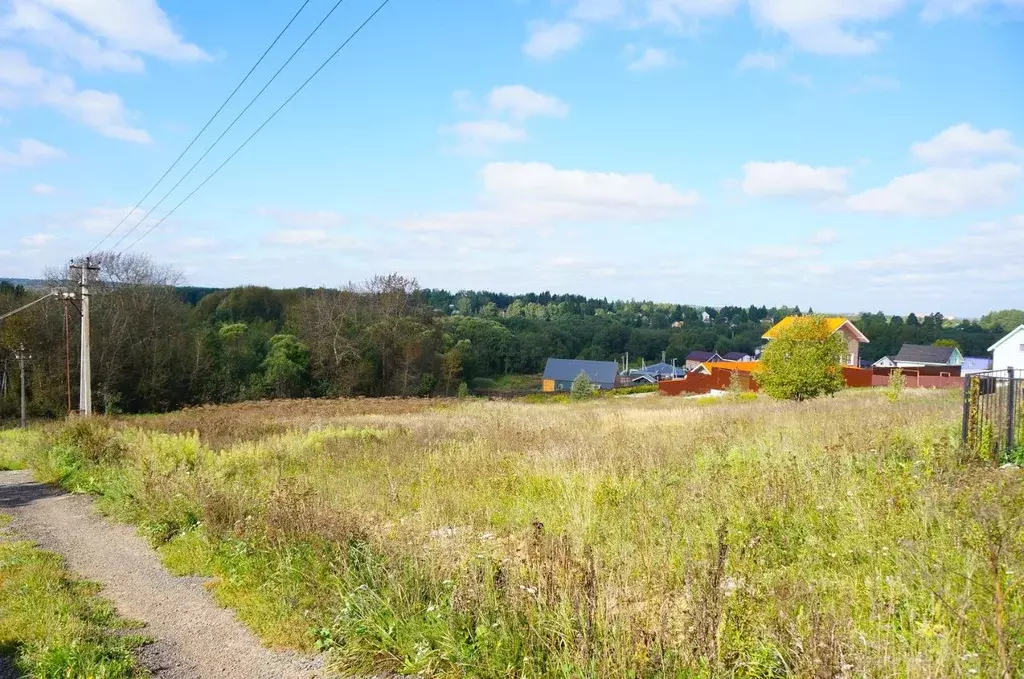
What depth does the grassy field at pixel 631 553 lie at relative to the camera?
12.4ft

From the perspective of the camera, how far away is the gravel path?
5020mm

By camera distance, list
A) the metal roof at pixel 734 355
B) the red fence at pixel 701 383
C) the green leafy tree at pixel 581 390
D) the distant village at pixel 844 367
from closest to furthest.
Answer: the distant village at pixel 844 367
the red fence at pixel 701 383
the green leafy tree at pixel 581 390
the metal roof at pixel 734 355

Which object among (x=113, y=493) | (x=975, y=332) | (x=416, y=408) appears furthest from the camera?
(x=975, y=332)

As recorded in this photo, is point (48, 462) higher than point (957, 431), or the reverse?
point (957, 431)

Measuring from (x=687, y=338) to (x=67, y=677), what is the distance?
14269 centimetres

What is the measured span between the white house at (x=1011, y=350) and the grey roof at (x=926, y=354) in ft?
114

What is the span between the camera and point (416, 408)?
102ft

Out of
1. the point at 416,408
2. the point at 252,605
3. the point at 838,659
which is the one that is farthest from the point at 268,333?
the point at 838,659

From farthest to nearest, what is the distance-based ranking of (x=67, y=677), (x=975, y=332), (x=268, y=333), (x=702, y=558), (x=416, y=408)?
1. (x=975, y=332)
2. (x=268, y=333)
3. (x=416, y=408)
4. (x=702, y=558)
5. (x=67, y=677)

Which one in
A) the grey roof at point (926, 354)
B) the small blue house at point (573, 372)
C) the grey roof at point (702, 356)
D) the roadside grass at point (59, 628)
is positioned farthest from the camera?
the grey roof at point (702, 356)

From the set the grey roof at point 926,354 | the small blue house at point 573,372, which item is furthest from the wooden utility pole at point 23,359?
the grey roof at point 926,354

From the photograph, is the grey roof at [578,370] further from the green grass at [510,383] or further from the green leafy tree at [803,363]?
the green leafy tree at [803,363]

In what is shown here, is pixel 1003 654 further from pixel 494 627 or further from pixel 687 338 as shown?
pixel 687 338

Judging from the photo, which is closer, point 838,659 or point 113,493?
point 838,659
